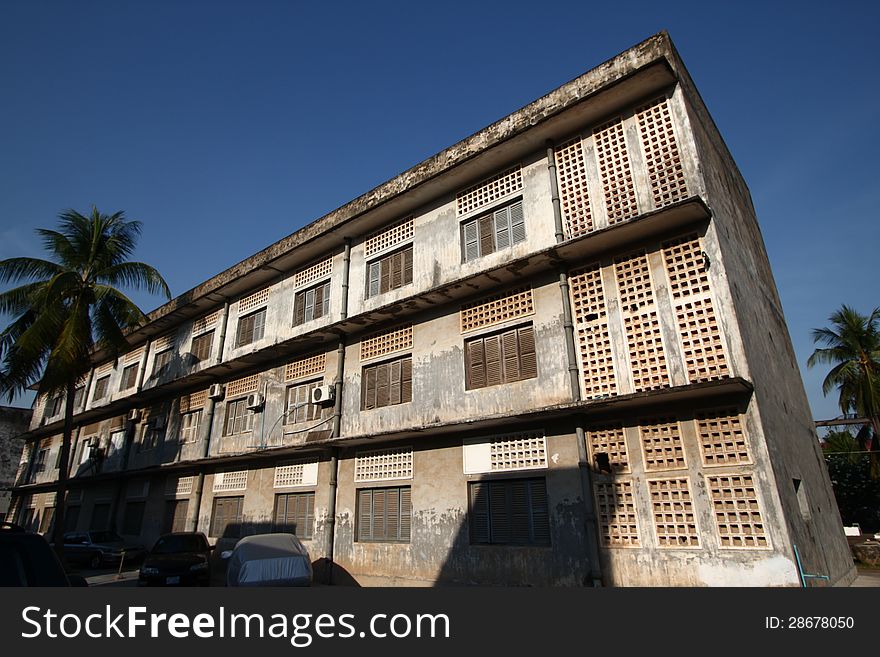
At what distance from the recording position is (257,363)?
18.3m

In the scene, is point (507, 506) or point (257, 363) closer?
point (507, 506)

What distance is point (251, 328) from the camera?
19.4 m

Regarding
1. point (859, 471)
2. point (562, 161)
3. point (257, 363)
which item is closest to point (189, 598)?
point (562, 161)

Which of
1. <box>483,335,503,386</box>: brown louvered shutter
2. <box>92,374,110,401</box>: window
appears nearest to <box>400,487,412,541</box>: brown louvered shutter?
<box>483,335,503,386</box>: brown louvered shutter

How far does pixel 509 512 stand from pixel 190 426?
1476 cm

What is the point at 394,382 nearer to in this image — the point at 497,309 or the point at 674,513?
the point at 497,309

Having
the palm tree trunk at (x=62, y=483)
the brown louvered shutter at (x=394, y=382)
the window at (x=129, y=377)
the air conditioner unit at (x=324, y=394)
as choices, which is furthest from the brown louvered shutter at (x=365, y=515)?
the window at (x=129, y=377)

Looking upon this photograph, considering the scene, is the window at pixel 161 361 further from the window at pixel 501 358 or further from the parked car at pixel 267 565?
the window at pixel 501 358

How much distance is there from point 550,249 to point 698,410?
4.25m

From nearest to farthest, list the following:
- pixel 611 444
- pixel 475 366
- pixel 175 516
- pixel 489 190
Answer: pixel 611 444 → pixel 475 366 → pixel 489 190 → pixel 175 516

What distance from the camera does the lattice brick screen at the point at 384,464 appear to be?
516 inches

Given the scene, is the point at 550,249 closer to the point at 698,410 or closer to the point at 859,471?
the point at 698,410

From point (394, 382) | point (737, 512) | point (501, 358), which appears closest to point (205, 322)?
point (394, 382)

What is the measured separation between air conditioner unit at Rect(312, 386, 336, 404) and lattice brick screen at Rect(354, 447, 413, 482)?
198cm
